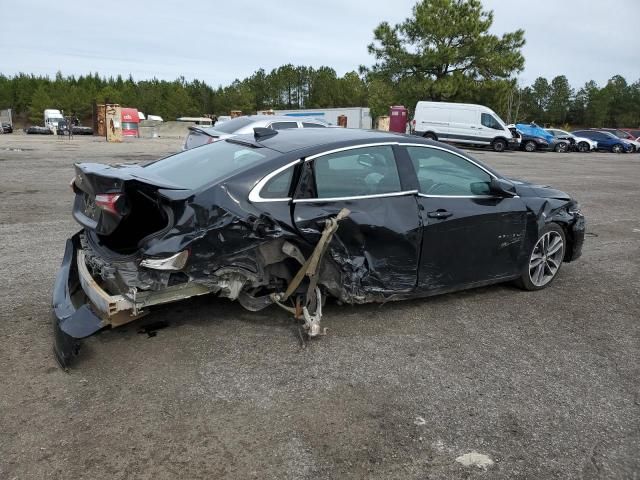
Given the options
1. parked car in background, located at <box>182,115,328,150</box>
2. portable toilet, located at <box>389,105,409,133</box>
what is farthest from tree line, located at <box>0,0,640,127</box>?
parked car in background, located at <box>182,115,328,150</box>

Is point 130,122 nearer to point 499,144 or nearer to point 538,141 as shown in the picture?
point 499,144

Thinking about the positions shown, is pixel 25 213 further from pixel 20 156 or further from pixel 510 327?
pixel 20 156

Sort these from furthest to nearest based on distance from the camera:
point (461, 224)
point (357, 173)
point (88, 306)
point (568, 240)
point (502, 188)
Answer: point (568, 240), point (502, 188), point (461, 224), point (357, 173), point (88, 306)

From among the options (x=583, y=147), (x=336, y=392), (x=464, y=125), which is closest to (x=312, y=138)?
(x=336, y=392)

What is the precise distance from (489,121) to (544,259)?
2608 cm

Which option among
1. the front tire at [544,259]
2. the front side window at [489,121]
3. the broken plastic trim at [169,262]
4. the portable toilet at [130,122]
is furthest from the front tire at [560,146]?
the broken plastic trim at [169,262]

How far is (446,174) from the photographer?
4.57 metres

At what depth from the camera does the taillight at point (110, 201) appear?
3387 millimetres

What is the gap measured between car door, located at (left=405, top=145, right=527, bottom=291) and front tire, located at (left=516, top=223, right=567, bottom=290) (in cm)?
20

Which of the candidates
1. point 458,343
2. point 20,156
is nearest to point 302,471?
point 458,343

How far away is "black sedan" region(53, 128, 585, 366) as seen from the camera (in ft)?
11.3

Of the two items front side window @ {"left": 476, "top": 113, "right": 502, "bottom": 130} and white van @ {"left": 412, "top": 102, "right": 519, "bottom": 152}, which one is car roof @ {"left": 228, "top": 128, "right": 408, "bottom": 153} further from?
front side window @ {"left": 476, "top": 113, "right": 502, "bottom": 130}

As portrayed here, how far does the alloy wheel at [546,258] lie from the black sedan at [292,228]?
98 millimetres

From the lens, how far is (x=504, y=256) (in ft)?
15.8
